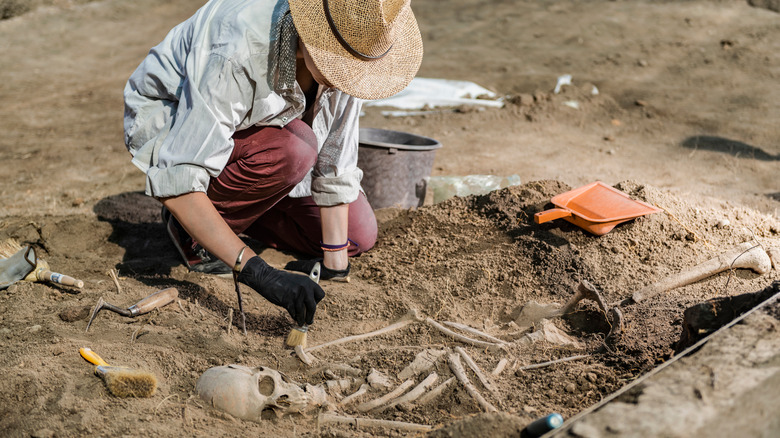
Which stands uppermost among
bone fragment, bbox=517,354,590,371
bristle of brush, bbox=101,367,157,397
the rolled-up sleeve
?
the rolled-up sleeve

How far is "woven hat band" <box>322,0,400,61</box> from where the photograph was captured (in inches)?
86.9

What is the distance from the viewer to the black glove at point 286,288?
7.97 feet

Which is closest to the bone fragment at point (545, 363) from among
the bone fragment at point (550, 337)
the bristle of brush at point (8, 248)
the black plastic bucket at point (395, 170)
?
the bone fragment at point (550, 337)

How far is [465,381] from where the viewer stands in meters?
2.23

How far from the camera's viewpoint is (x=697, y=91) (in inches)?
235

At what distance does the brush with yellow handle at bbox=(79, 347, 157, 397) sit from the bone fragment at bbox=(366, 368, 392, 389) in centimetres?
73

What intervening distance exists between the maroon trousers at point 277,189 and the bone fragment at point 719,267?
1.44 meters

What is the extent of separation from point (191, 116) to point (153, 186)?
1.00 feet

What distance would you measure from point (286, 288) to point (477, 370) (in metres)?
0.76

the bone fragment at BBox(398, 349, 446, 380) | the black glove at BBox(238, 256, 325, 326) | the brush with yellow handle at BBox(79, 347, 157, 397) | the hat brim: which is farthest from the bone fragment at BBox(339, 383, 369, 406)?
the hat brim

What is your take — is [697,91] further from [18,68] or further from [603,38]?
[18,68]

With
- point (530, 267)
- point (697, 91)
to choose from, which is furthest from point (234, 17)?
point (697, 91)

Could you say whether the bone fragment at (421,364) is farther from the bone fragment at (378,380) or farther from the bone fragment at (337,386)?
the bone fragment at (337,386)

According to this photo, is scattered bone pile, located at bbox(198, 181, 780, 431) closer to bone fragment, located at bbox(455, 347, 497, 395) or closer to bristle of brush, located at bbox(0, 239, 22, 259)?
bone fragment, located at bbox(455, 347, 497, 395)
